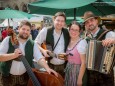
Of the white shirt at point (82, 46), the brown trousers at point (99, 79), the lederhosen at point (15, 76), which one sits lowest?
the brown trousers at point (99, 79)

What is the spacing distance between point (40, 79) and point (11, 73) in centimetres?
55

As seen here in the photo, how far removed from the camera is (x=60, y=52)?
4.38m

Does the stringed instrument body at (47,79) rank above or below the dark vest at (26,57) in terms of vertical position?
below

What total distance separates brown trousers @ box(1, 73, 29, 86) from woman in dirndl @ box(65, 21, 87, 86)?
0.76 meters

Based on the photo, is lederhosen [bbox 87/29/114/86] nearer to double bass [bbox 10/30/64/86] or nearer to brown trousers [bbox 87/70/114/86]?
brown trousers [bbox 87/70/114/86]

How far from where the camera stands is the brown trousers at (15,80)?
12.5 ft

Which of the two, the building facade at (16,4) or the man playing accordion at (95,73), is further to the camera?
the building facade at (16,4)

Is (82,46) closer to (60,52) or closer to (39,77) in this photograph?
(60,52)

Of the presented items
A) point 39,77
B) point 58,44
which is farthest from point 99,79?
point 39,77

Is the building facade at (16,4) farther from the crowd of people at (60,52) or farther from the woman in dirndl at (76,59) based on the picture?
the woman in dirndl at (76,59)

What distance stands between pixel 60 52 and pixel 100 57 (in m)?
0.94

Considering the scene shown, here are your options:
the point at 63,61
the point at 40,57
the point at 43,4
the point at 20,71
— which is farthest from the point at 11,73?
the point at 43,4

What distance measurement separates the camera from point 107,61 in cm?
352

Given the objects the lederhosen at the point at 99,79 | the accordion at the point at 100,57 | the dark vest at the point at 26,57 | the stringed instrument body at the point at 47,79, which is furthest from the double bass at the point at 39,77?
the lederhosen at the point at 99,79
